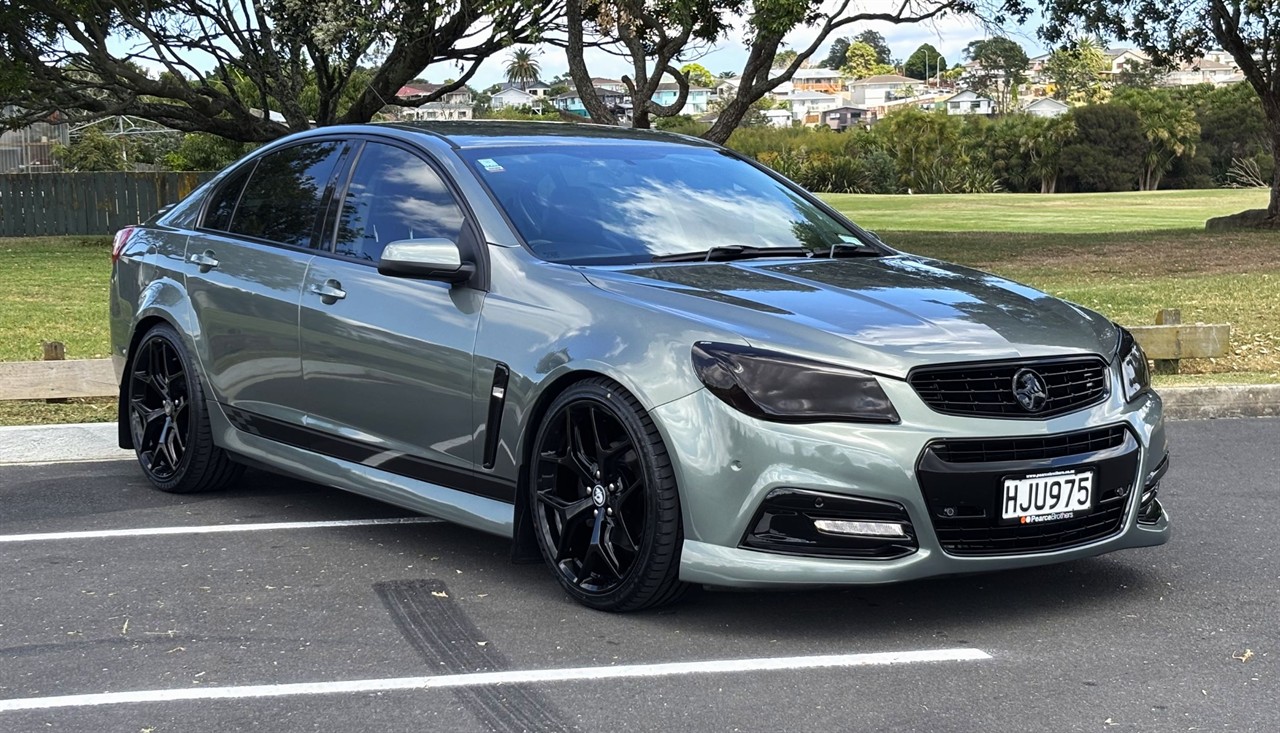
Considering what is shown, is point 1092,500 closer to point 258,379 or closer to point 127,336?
point 258,379

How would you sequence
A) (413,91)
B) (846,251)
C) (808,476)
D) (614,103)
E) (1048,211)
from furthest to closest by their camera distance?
(413,91) → (1048,211) → (614,103) → (846,251) → (808,476)

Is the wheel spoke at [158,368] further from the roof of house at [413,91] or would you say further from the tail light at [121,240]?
the roof of house at [413,91]

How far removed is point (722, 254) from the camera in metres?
5.83

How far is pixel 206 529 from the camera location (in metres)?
6.62

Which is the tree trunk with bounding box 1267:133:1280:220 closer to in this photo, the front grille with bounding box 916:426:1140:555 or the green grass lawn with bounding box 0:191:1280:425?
the green grass lawn with bounding box 0:191:1280:425

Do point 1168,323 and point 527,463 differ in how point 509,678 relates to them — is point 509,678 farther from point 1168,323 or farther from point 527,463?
point 1168,323

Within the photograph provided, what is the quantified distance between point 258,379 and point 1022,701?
11.9ft

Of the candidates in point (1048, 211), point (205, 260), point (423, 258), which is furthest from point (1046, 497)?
point (1048, 211)

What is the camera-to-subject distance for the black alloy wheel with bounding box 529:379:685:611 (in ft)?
16.1

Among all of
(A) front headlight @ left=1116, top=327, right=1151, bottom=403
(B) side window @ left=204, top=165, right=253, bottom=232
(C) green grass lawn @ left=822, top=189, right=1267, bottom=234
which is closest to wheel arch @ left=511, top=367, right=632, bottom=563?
(A) front headlight @ left=1116, top=327, right=1151, bottom=403

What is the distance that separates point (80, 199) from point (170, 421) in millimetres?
30907

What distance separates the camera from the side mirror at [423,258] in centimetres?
554

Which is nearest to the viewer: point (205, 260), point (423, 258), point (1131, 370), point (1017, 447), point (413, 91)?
point (1017, 447)

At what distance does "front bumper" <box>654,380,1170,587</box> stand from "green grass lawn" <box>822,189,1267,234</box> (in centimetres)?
3185
